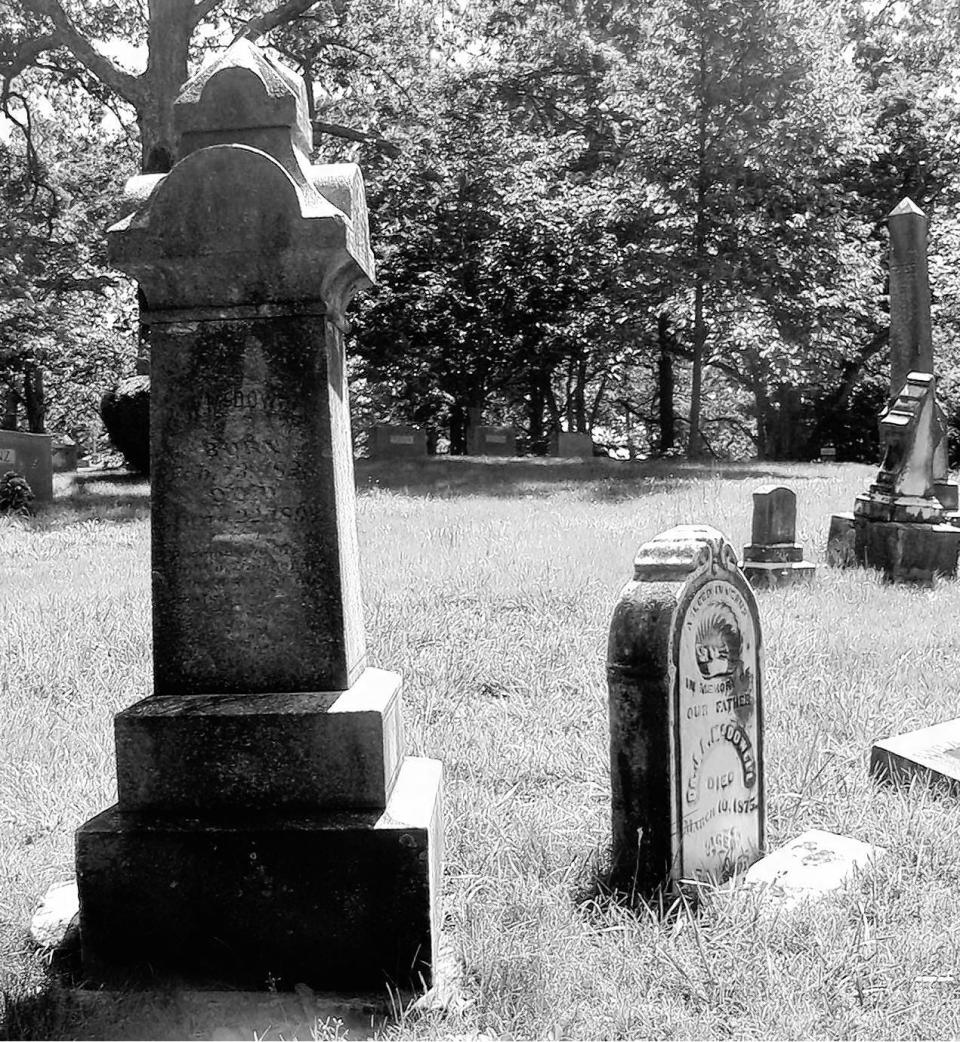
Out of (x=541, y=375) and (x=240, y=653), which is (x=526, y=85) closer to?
(x=541, y=375)

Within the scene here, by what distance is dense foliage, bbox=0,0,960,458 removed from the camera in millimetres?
18328

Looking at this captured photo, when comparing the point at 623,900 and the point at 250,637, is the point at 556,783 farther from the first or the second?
the point at 250,637

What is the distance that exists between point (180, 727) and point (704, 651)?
1.60 meters

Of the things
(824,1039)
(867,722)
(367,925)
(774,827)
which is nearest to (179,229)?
(367,925)

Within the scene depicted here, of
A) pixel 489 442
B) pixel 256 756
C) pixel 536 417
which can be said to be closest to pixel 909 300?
pixel 256 756

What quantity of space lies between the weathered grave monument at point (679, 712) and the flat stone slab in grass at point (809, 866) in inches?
5.1

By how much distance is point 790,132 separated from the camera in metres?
18.1

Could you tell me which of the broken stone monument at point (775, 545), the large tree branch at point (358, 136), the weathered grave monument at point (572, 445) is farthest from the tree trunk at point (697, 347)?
the broken stone monument at point (775, 545)

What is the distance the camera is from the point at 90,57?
51.1ft

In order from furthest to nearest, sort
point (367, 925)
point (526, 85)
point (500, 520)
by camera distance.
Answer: point (526, 85), point (500, 520), point (367, 925)

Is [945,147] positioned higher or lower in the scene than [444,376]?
higher

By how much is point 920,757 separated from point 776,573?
15.3 ft

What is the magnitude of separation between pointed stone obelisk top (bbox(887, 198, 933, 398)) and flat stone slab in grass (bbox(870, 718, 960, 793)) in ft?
26.0

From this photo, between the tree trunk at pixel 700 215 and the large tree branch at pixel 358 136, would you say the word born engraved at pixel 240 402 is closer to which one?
the large tree branch at pixel 358 136
